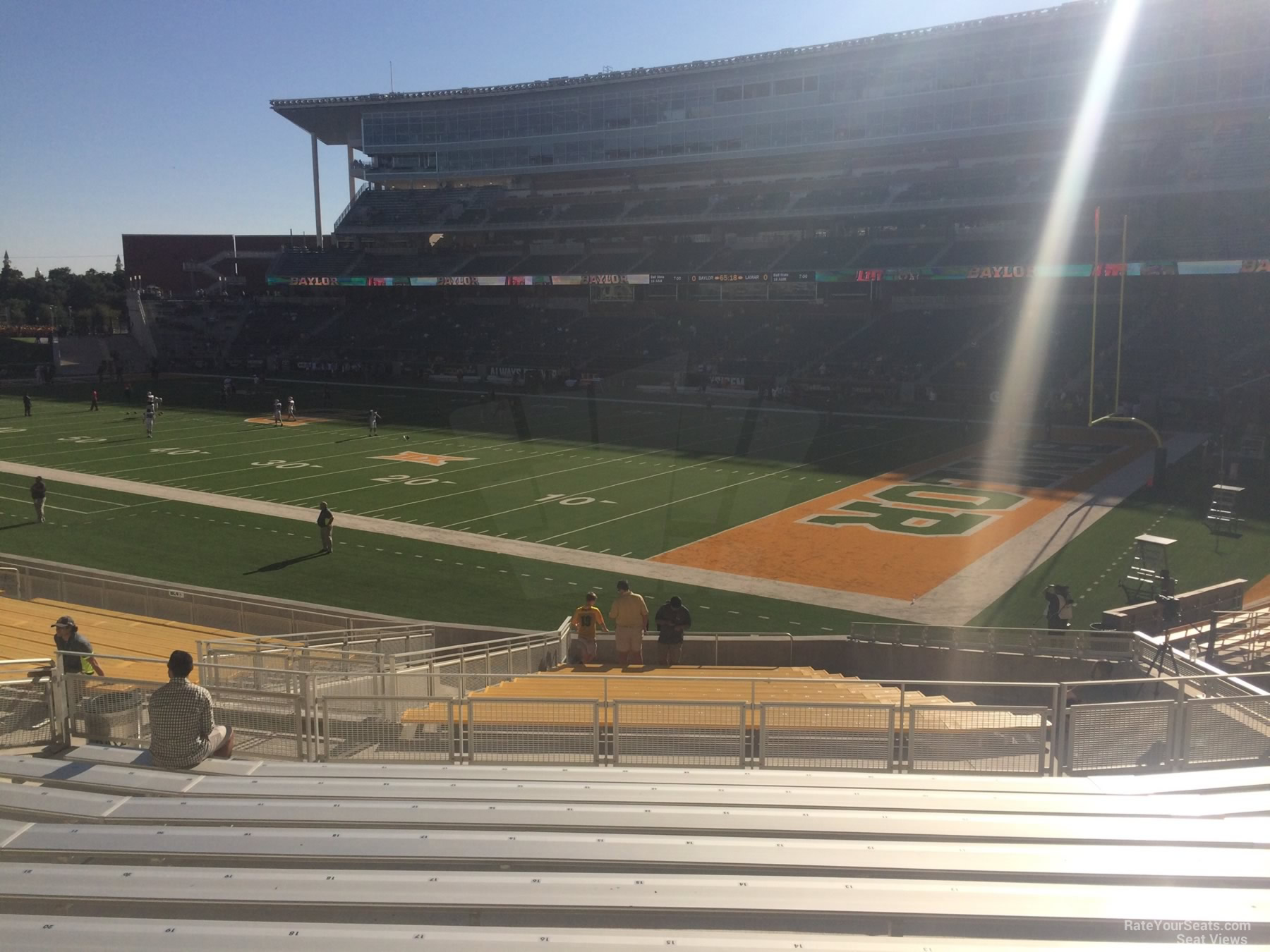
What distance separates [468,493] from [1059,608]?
15.0 m

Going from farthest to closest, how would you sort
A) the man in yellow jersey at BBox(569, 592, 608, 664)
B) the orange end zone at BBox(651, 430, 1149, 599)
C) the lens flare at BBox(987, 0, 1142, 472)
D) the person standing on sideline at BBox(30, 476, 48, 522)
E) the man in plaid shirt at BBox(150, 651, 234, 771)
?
1. the lens flare at BBox(987, 0, 1142, 472)
2. the person standing on sideline at BBox(30, 476, 48, 522)
3. the orange end zone at BBox(651, 430, 1149, 599)
4. the man in yellow jersey at BBox(569, 592, 608, 664)
5. the man in plaid shirt at BBox(150, 651, 234, 771)

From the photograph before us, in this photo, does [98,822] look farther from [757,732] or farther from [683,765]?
[757,732]

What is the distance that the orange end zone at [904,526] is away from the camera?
18.8 metres

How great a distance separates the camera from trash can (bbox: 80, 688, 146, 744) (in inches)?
237

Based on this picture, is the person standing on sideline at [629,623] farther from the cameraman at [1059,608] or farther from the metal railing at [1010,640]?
the cameraman at [1059,608]

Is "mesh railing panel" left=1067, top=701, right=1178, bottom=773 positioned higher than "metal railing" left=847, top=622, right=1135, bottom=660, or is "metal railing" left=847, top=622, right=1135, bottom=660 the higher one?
"mesh railing panel" left=1067, top=701, right=1178, bottom=773

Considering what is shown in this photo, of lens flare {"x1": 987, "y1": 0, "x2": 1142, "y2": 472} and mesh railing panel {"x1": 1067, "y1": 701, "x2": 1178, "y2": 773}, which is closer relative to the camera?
mesh railing panel {"x1": 1067, "y1": 701, "x2": 1178, "y2": 773}

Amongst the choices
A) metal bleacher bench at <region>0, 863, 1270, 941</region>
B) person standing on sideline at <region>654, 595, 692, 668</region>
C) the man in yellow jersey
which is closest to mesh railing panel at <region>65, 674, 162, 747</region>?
metal bleacher bench at <region>0, 863, 1270, 941</region>

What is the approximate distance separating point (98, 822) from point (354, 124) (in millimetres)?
82228

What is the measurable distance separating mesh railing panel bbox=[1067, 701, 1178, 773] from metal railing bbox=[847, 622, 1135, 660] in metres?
4.78

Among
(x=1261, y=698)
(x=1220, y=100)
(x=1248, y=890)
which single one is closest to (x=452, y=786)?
(x=1248, y=890)

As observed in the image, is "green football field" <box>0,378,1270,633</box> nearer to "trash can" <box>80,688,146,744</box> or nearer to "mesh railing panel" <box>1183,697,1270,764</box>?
"trash can" <box>80,688,146,744</box>

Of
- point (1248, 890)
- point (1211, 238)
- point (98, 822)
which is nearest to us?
point (1248, 890)

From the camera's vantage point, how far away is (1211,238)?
4428cm
